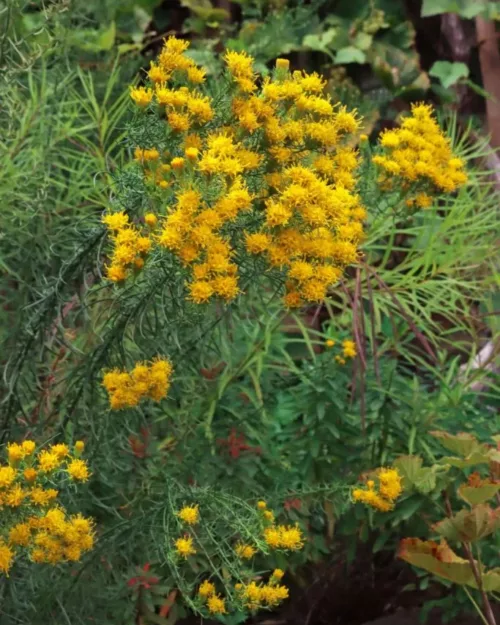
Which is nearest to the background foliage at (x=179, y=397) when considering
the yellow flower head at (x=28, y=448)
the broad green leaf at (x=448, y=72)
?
the yellow flower head at (x=28, y=448)

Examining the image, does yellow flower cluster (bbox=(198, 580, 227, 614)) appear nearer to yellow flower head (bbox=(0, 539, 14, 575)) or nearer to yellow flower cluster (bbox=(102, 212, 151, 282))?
yellow flower head (bbox=(0, 539, 14, 575))

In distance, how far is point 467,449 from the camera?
3.14 ft

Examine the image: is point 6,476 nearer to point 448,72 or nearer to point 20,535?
point 20,535

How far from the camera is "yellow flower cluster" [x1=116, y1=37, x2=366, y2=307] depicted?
70 cm

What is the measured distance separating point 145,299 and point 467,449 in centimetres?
40

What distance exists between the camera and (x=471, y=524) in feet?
3.03

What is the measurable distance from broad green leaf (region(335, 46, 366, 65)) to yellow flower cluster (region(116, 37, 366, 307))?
1.35 meters

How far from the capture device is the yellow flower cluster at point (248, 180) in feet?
2.28

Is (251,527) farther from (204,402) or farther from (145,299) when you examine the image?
(204,402)

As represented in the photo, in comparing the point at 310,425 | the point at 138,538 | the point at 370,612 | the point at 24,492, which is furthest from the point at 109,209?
the point at 370,612

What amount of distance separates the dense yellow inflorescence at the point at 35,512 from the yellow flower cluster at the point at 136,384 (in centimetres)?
5

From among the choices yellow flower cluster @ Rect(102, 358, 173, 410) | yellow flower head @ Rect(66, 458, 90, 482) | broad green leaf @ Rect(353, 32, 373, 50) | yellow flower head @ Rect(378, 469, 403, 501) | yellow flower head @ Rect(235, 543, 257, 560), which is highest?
yellow flower cluster @ Rect(102, 358, 173, 410)

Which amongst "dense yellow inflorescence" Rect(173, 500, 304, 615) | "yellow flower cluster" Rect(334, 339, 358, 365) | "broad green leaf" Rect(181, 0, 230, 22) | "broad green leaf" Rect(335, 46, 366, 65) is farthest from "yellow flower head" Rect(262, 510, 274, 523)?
"broad green leaf" Rect(181, 0, 230, 22)

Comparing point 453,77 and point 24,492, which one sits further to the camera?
point 453,77
